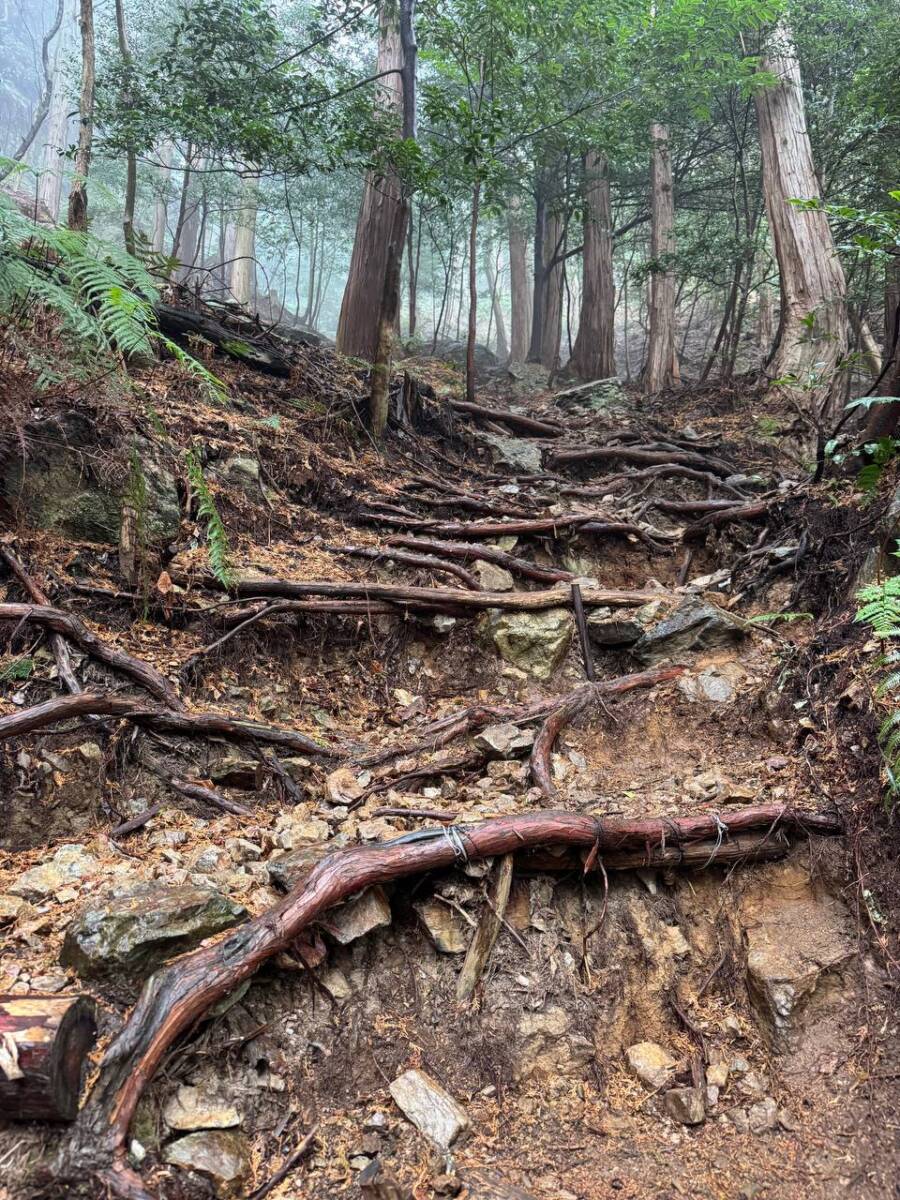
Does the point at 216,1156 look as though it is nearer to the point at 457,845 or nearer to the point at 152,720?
the point at 457,845

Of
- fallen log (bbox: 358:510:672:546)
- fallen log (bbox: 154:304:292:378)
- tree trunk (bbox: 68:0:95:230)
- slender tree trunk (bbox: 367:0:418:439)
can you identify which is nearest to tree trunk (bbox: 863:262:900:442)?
fallen log (bbox: 358:510:672:546)

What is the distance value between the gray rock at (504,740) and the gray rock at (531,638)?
3.23 feet

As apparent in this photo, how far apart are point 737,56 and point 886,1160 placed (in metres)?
14.0

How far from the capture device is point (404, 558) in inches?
226

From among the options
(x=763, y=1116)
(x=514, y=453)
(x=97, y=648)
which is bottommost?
(x=763, y=1116)

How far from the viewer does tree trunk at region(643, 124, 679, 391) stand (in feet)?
42.0

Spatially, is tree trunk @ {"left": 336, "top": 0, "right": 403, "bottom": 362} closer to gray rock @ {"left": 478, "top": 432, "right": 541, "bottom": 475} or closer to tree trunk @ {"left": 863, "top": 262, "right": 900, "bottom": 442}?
gray rock @ {"left": 478, "top": 432, "right": 541, "bottom": 475}

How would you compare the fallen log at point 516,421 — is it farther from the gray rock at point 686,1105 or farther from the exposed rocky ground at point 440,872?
the gray rock at point 686,1105

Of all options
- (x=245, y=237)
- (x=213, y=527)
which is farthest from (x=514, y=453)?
(x=245, y=237)

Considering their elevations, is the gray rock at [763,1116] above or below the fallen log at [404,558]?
below

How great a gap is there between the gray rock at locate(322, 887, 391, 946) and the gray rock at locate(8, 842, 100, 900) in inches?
40.7

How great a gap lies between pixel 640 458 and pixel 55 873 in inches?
314

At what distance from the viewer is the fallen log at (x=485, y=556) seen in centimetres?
598

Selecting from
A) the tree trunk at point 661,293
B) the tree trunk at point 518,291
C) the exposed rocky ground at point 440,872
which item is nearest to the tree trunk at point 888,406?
the exposed rocky ground at point 440,872
